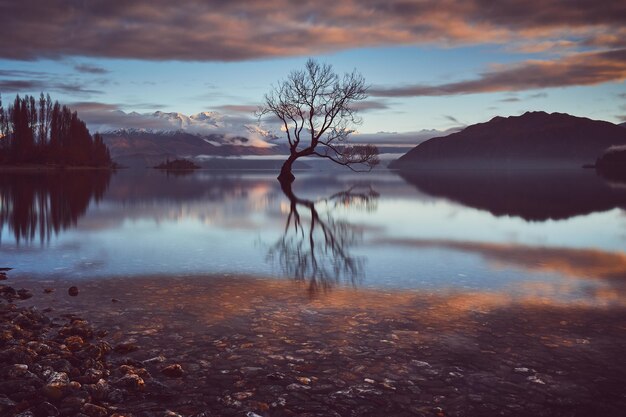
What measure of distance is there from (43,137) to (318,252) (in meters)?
148

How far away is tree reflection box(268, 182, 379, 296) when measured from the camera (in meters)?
12.0

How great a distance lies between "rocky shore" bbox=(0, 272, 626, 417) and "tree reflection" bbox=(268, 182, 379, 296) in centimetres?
168

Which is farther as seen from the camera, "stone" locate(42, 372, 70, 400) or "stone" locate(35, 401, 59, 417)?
"stone" locate(42, 372, 70, 400)

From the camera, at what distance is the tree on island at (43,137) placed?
125m

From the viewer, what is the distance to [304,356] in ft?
23.7

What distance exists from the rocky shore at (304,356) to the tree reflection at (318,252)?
1684 millimetres

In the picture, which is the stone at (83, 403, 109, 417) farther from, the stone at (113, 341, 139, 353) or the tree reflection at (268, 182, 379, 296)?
the tree reflection at (268, 182, 379, 296)

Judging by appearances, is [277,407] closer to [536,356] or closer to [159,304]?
[536,356]

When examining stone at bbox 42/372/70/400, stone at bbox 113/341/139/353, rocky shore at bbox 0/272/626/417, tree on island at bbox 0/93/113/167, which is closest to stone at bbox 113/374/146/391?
rocky shore at bbox 0/272/626/417

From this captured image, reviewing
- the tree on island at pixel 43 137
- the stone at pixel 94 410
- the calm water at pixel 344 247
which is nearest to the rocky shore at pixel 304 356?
the stone at pixel 94 410

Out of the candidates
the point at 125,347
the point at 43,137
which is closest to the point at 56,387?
the point at 125,347

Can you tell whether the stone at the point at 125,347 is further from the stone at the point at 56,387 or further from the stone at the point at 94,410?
the stone at the point at 94,410

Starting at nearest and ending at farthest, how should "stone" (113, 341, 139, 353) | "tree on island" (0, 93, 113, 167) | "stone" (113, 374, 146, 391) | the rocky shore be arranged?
the rocky shore < "stone" (113, 374, 146, 391) < "stone" (113, 341, 139, 353) < "tree on island" (0, 93, 113, 167)

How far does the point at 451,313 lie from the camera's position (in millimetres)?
9125
